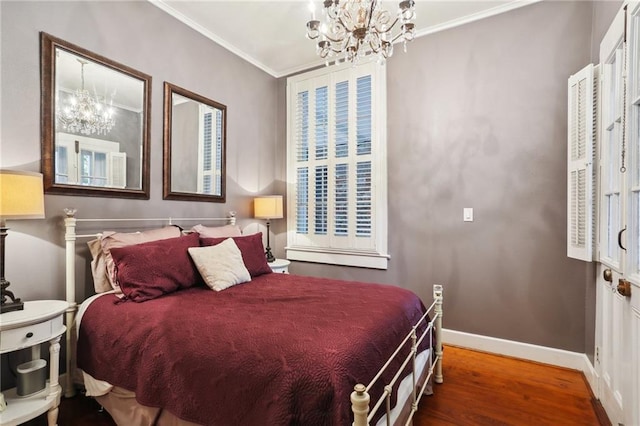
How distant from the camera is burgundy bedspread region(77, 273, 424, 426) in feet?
3.58

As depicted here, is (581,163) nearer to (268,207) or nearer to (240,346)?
(240,346)

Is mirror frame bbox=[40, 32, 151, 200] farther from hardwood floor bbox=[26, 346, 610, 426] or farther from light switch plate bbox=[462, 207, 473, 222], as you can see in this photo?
light switch plate bbox=[462, 207, 473, 222]

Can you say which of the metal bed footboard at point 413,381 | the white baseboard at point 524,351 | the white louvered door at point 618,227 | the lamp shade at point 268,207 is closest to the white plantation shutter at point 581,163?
the white louvered door at point 618,227

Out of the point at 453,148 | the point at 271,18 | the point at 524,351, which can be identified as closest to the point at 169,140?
the point at 271,18

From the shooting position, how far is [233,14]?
280 cm

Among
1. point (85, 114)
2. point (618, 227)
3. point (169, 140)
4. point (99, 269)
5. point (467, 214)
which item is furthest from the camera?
point (467, 214)

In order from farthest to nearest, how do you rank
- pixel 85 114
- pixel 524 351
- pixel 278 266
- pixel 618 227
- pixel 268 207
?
pixel 268 207, pixel 278 266, pixel 524 351, pixel 85 114, pixel 618 227

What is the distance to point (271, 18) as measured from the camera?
286 centimetres

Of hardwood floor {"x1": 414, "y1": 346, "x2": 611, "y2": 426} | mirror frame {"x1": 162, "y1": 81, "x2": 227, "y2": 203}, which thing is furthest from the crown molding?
hardwood floor {"x1": 414, "y1": 346, "x2": 611, "y2": 426}

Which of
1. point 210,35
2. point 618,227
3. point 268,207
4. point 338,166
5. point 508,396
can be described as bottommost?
point 508,396

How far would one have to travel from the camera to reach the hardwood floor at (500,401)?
5.90 ft

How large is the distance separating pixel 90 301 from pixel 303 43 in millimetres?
3023

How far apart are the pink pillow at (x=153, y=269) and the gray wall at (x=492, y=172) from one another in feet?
6.46

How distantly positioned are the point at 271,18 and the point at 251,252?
86.3 inches
